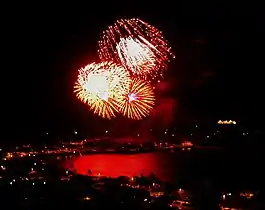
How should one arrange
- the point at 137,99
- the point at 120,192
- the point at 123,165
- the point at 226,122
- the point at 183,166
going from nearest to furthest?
the point at 120,192 → the point at 183,166 → the point at 123,165 → the point at 137,99 → the point at 226,122

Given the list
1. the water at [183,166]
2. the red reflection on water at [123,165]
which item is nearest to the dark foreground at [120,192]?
the water at [183,166]

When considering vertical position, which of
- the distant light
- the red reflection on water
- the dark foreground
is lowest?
the dark foreground

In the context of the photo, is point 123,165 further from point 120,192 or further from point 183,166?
point 120,192

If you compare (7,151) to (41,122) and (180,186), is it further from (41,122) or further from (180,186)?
(180,186)

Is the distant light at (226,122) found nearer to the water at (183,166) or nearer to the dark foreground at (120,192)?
the water at (183,166)

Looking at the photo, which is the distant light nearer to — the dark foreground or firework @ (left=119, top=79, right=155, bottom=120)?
firework @ (left=119, top=79, right=155, bottom=120)

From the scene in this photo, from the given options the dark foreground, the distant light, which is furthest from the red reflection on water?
the distant light

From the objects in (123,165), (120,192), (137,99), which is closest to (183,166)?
(123,165)
